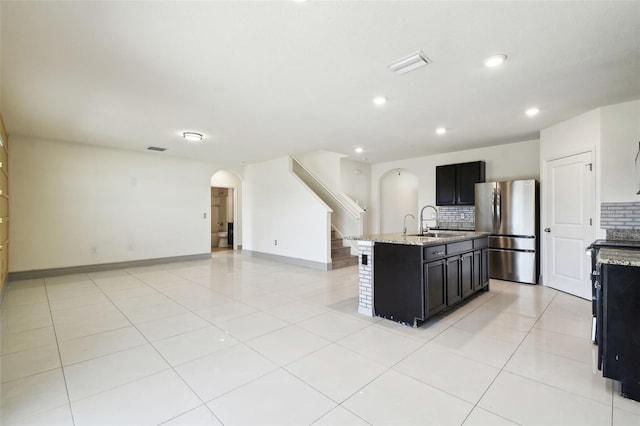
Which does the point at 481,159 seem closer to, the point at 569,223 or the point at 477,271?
Result: the point at 569,223

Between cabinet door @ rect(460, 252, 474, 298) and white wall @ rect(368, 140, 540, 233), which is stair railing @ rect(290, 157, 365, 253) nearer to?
white wall @ rect(368, 140, 540, 233)

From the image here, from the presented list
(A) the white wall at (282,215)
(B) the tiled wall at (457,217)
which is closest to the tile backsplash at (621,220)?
(B) the tiled wall at (457,217)

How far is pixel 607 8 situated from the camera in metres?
1.92

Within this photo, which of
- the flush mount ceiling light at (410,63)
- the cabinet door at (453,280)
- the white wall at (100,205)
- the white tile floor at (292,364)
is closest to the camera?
the white tile floor at (292,364)

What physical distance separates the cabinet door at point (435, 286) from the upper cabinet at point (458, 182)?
3.20 metres

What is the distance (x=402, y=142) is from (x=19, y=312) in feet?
20.5

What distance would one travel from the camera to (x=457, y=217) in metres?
6.43

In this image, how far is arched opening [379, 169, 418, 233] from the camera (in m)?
8.52

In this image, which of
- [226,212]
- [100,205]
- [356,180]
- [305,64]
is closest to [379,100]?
[305,64]

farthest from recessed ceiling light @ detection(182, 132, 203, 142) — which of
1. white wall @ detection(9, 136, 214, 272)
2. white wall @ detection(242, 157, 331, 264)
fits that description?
white wall @ detection(242, 157, 331, 264)

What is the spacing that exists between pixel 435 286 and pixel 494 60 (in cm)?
227

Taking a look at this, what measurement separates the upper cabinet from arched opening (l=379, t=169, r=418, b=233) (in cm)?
213

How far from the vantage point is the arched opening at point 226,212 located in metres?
9.05

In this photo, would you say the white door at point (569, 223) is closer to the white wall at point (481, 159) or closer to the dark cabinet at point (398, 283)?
the white wall at point (481, 159)
